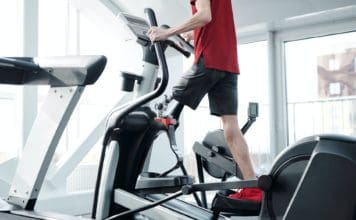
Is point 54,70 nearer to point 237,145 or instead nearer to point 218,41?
point 218,41

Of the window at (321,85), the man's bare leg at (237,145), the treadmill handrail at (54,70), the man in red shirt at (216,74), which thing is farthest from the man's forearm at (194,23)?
the window at (321,85)

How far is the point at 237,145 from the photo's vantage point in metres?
2.33

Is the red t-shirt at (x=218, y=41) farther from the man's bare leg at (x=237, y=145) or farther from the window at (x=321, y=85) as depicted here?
the window at (x=321, y=85)

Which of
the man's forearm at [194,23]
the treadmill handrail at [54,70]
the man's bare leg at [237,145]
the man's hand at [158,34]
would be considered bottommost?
the man's bare leg at [237,145]

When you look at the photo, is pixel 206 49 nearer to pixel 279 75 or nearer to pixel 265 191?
pixel 265 191

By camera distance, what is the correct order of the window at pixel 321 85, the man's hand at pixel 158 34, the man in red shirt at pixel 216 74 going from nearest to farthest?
1. the man's hand at pixel 158 34
2. the man in red shirt at pixel 216 74
3. the window at pixel 321 85

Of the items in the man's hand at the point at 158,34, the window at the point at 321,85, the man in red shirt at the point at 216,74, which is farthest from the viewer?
the window at the point at 321,85

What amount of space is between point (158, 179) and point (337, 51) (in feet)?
9.53

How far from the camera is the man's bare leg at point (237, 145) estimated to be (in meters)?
2.31

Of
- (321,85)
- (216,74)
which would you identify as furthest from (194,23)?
(321,85)

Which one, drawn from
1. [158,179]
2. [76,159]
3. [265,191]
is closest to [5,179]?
[76,159]

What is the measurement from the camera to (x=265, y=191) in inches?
58.8

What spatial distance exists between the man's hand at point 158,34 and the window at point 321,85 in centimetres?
274

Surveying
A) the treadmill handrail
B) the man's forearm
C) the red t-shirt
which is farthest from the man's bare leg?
the treadmill handrail
